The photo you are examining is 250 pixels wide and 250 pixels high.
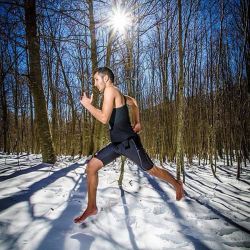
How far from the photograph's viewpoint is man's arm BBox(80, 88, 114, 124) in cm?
250

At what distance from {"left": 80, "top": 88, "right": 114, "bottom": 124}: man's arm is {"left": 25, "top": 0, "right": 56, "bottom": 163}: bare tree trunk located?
187 inches

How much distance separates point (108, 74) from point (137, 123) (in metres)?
0.74

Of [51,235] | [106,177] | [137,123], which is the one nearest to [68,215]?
[51,235]

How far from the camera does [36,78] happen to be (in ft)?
22.5

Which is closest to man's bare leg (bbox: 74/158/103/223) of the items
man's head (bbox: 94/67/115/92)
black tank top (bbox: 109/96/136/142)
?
black tank top (bbox: 109/96/136/142)

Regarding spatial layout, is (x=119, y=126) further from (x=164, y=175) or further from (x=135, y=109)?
(x=164, y=175)

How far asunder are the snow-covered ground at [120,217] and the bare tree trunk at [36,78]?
2.50 meters

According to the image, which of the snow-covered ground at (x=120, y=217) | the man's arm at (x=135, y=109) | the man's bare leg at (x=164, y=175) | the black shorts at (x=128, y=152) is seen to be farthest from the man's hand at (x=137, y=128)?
the snow-covered ground at (x=120, y=217)

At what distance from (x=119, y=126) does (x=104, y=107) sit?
0.26m

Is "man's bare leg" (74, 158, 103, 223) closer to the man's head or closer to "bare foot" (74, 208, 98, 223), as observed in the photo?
"bare foot" (74, 208, 98, 223)

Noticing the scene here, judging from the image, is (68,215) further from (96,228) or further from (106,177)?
(106,177)

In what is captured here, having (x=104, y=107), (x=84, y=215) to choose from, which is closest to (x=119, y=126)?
(x=104, y=107)

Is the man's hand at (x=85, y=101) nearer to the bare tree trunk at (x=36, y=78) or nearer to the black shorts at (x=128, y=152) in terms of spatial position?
the black shorts at (x=128, y=152)

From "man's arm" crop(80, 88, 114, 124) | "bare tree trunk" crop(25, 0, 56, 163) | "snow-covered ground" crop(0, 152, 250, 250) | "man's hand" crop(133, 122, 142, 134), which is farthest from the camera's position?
"bare tree trunk" crop(25, 0, 56, 163)
